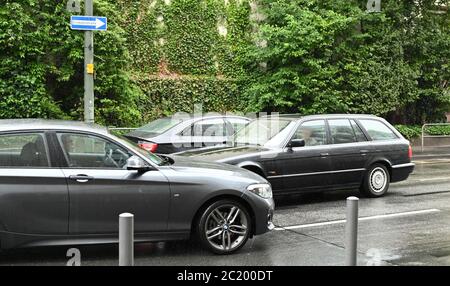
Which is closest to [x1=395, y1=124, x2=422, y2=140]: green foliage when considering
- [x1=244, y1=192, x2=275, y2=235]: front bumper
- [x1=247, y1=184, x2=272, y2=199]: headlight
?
[x1=247, y1=184, x2=272, y2=199]: headlight

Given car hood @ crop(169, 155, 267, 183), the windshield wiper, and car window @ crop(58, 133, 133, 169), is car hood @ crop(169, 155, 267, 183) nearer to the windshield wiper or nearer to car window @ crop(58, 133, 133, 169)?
the windshield wiper

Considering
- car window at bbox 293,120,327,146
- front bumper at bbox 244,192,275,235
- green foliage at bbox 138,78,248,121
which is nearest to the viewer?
front bumper at bbox 244,192,275,235

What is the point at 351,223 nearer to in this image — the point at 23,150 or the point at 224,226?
the point at 224,226

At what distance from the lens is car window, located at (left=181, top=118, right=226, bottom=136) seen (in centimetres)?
1113

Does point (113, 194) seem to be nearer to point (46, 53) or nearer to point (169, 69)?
point (46, 53)

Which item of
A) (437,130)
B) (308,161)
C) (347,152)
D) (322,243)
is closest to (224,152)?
(308,161)

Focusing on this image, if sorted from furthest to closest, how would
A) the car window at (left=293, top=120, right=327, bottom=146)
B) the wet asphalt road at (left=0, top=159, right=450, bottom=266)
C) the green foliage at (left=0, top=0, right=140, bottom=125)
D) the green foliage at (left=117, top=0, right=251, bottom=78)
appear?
the green foliage at (left=117, top=0, right=251, bottom=78) → the green foliage at (left=0, top=0, right=140, bottom=125) → the car window at (left=293, top=120, right=327, bottom=146) → the wet asphalt road at (left=0, top=159, right=450, bottom=266)

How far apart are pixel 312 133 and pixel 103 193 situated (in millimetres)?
4803

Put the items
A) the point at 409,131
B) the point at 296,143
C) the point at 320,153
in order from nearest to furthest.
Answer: the point at 296,143
the point at 320,153
the point at 409,131

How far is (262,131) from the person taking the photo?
9906mm

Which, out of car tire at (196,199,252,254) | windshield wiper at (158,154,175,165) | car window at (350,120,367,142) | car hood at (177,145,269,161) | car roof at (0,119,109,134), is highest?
car roof at (0,119,109,134)

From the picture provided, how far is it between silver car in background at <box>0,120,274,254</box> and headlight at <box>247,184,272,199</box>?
14 mm
